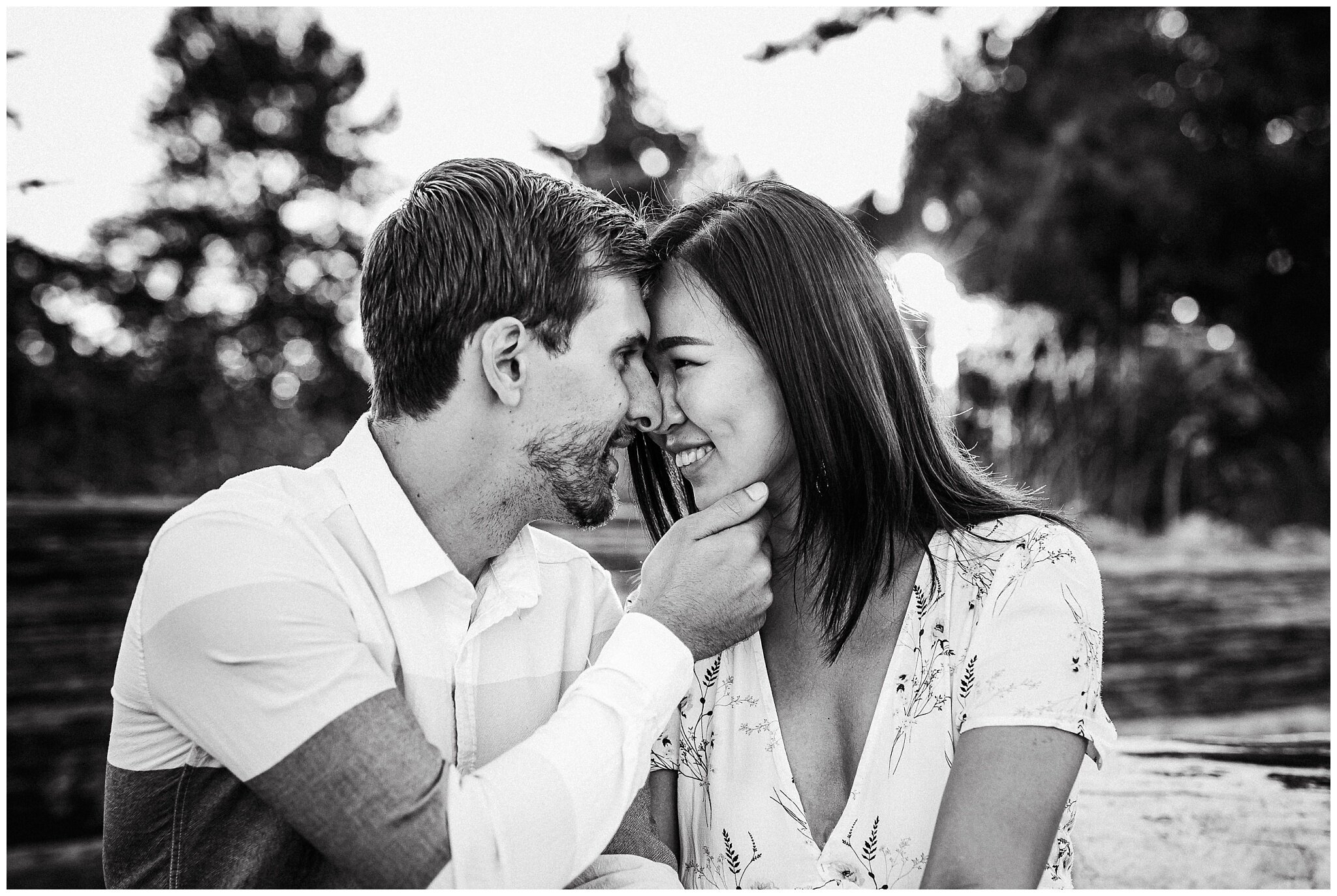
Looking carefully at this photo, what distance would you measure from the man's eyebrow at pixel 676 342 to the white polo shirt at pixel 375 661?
52cm

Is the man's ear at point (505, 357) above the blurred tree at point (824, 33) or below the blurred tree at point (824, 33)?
below

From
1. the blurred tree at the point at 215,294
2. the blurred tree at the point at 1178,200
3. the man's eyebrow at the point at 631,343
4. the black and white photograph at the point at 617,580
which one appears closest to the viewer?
the black and white photograph at the point at 617,580

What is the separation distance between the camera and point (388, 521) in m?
1.76

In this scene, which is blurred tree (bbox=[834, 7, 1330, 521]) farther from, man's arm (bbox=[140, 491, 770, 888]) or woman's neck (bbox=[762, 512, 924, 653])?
man's arm (bbox=[140, 491, 770, 888])

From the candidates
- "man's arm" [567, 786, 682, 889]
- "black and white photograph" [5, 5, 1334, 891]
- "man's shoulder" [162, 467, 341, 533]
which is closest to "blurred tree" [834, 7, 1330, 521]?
"black and white photograph" [5, 5, 1334, 891]

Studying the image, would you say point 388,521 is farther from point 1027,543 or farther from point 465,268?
point 1027,543

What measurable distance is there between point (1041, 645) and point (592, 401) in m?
0.91

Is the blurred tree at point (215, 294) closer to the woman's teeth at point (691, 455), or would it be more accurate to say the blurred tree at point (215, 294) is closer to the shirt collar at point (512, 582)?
the shirt collar at point (512, 582)

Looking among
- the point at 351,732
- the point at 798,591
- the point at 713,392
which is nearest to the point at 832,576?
the point at 798,591

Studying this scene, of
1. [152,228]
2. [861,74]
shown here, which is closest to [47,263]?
[861,74]

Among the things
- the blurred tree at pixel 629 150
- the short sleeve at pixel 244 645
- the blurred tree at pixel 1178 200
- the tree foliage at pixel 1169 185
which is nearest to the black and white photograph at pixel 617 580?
the short sleeve at pixel 244 645

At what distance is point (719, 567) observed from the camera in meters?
1.85

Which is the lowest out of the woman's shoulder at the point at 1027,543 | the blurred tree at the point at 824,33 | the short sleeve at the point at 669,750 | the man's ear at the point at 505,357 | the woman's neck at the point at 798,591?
the short sleeve at the point at 669,750

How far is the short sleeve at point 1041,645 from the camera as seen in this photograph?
164cm
